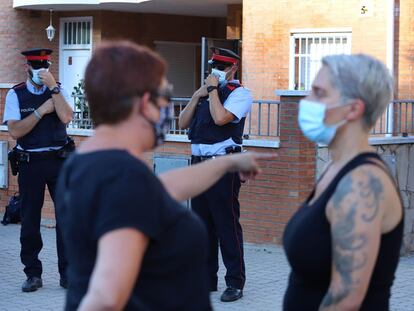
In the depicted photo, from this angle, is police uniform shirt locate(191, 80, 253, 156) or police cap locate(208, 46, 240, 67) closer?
police uniform shirt locate(191, 80, 253, 156)

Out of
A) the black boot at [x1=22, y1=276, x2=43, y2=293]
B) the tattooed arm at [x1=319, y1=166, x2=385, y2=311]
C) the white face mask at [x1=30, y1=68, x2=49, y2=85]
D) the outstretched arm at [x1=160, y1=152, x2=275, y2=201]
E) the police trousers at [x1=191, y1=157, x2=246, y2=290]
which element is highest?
the white face mask at [x1=30, y1=68, x2=49, y2=85]

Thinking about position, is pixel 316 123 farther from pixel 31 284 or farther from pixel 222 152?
pixel 31 284

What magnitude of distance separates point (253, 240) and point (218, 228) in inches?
103

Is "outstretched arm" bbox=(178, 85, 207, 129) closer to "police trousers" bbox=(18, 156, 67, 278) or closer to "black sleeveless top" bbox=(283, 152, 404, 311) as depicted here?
"police trousers" bbox=(18, 156, 67, 278)

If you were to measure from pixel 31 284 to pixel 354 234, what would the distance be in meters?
5.35

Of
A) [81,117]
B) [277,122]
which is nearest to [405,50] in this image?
[81,117]

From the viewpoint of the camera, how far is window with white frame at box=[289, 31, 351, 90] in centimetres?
1680

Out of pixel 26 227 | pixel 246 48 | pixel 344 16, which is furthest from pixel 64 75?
pixel 26 227

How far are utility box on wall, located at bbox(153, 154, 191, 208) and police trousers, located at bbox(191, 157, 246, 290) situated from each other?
3175mm

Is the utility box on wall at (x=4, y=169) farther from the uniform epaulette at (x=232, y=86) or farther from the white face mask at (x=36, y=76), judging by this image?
the uniform epaulette at (x=232, y=86)

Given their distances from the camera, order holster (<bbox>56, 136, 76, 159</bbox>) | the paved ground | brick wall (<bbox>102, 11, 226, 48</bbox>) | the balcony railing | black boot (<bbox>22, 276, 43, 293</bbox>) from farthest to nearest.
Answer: brick wall (<bbox>102, 11, 226, 48</bbox>), the balcony railing, black boot (<bbox>22, 276, 43, 293</bbox>), holster (<bbox>56, 136, 76, 159</bbox>), the paved ground

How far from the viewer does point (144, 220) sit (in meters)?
2.78

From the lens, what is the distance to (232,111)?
764cm

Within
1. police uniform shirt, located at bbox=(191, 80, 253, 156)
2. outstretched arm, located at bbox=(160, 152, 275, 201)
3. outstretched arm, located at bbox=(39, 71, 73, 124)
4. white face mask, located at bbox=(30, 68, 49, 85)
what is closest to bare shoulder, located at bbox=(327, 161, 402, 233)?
outstretched arm, located at bbox=(160, 152, 275, 201)
